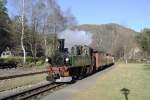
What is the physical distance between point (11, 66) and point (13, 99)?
4443cm

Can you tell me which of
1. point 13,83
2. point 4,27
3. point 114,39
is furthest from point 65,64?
point 114,39

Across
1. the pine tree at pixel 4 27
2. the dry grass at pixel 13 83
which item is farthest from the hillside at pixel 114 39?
the dry grass at pixel 13 83

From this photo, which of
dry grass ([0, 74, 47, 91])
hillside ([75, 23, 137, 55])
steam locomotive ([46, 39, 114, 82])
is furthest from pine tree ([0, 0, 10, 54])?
hillside ([75, 23, 137, 55])

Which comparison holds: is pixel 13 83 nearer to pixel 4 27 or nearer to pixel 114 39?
pixel 4 27

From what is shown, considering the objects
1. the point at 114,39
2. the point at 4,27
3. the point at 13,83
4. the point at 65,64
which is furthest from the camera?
the point at 114,39

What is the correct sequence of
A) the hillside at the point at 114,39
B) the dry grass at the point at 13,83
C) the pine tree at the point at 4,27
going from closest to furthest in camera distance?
1. the dry grass at the point at 13,83
2. the pine tree at the point at 4,27
3. the hillside at the point at 114,39

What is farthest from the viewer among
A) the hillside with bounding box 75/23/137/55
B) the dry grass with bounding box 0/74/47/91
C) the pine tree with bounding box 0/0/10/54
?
the hillside with bounding box 75/23/137/55

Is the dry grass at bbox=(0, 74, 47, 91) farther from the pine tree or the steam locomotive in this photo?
the pine tree

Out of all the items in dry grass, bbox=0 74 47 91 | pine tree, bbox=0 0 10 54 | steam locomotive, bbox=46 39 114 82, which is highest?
pine tree, bbox=0 0 10 54

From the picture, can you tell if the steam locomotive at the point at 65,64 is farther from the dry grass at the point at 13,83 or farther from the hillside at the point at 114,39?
the hillside at the point at 114,39

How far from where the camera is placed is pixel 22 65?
2537 inches

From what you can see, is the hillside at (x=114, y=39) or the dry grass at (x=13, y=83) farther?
the hillside at (x=114, y=39)

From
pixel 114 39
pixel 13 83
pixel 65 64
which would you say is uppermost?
pixel 114 39

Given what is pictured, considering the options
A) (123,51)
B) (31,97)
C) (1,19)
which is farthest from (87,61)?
(123,51)
